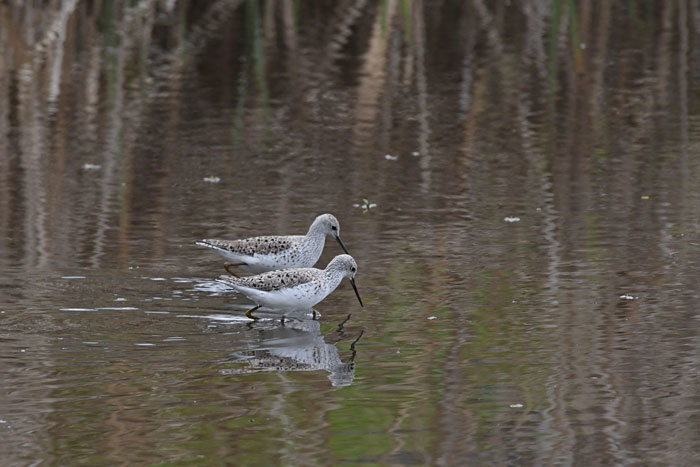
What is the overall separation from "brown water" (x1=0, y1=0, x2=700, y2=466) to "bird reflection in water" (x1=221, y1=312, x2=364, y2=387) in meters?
0.03

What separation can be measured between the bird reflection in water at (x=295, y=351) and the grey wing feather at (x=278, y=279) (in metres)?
0.26

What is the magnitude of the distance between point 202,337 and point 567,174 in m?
6.30

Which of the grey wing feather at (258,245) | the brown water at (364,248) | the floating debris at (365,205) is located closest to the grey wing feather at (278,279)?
the brown water at (364,248)

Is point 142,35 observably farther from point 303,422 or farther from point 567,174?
point 303,422

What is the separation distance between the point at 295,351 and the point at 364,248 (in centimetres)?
288

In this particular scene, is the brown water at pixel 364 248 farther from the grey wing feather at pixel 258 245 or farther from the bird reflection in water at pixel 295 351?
the grey wing feather at pixel 258 245

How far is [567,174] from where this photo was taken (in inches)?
557

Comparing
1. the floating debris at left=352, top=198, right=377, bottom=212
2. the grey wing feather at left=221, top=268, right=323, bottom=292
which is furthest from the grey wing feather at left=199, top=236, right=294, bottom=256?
the floating debris at left=352, top=198, right=377, bottom=212

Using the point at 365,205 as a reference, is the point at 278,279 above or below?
above

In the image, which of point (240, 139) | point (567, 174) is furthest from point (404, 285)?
point (240, 139)

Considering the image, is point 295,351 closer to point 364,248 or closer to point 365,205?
point 364,248

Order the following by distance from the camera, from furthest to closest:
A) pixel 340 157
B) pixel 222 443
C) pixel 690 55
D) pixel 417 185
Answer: pixel 690 55 < pixel 340 157 < pixel 417 185 < pixel 222 443

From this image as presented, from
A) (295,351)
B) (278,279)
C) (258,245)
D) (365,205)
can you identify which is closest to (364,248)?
(258,245)

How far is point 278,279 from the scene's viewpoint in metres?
9.48
